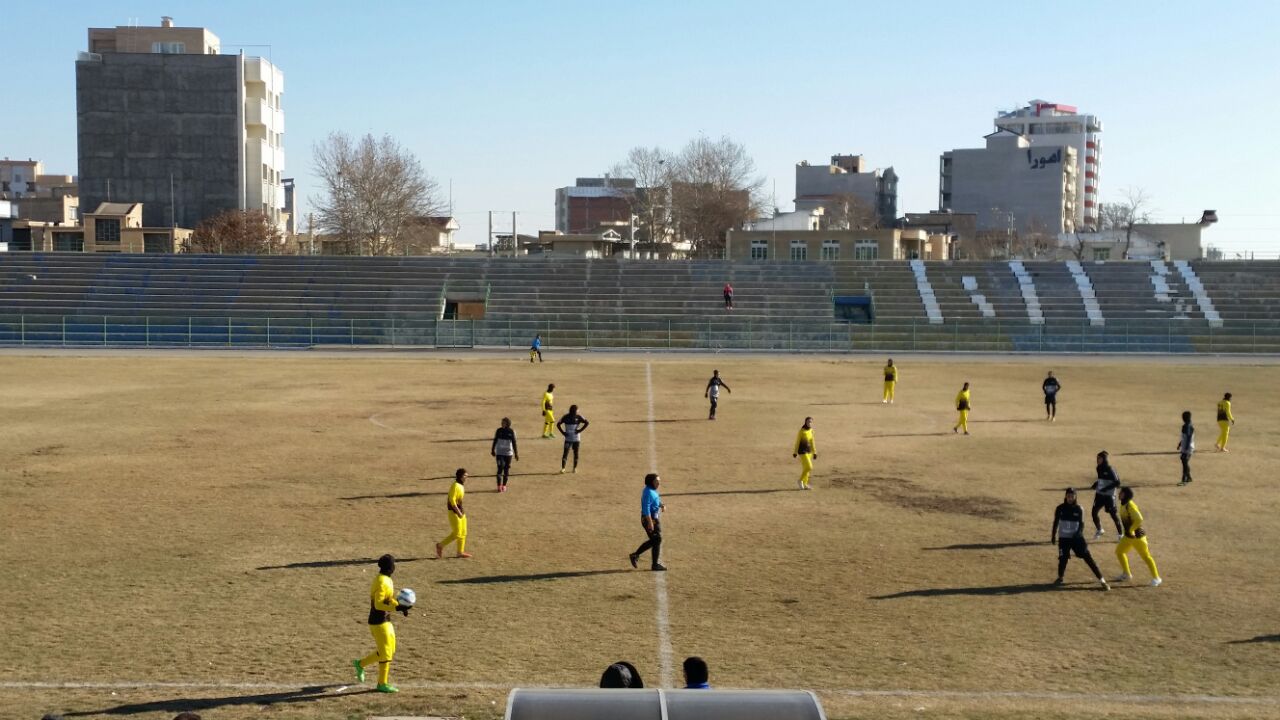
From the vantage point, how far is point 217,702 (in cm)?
1172

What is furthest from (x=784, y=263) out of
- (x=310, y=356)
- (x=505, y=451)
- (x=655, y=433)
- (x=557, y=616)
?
(x=557, y=616)

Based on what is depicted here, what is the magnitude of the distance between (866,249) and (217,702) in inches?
3440

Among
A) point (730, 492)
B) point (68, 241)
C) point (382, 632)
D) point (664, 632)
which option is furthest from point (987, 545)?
point (68, 241)

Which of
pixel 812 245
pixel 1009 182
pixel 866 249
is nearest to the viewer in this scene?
pixel 866 249

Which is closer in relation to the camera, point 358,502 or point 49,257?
point 358,502

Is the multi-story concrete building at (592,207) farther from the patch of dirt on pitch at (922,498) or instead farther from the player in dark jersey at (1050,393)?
the patch of dirt on pitch at (922,498)

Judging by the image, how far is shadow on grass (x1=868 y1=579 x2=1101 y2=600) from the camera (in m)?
15.9

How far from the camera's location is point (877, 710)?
11.7 meters

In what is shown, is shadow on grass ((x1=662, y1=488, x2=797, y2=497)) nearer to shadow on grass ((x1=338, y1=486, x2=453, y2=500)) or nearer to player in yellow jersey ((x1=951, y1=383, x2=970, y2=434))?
shadow on grass ((x1=338, y1=486, x2=453, y2=500))

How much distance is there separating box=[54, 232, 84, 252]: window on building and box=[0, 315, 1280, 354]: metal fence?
3818 cm

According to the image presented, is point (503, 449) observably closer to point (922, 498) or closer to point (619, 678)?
point (922, 498)

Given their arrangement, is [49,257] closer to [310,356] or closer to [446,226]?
[310,356]

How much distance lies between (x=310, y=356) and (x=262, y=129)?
61105 millimetres

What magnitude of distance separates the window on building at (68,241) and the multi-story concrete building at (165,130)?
6.15m
